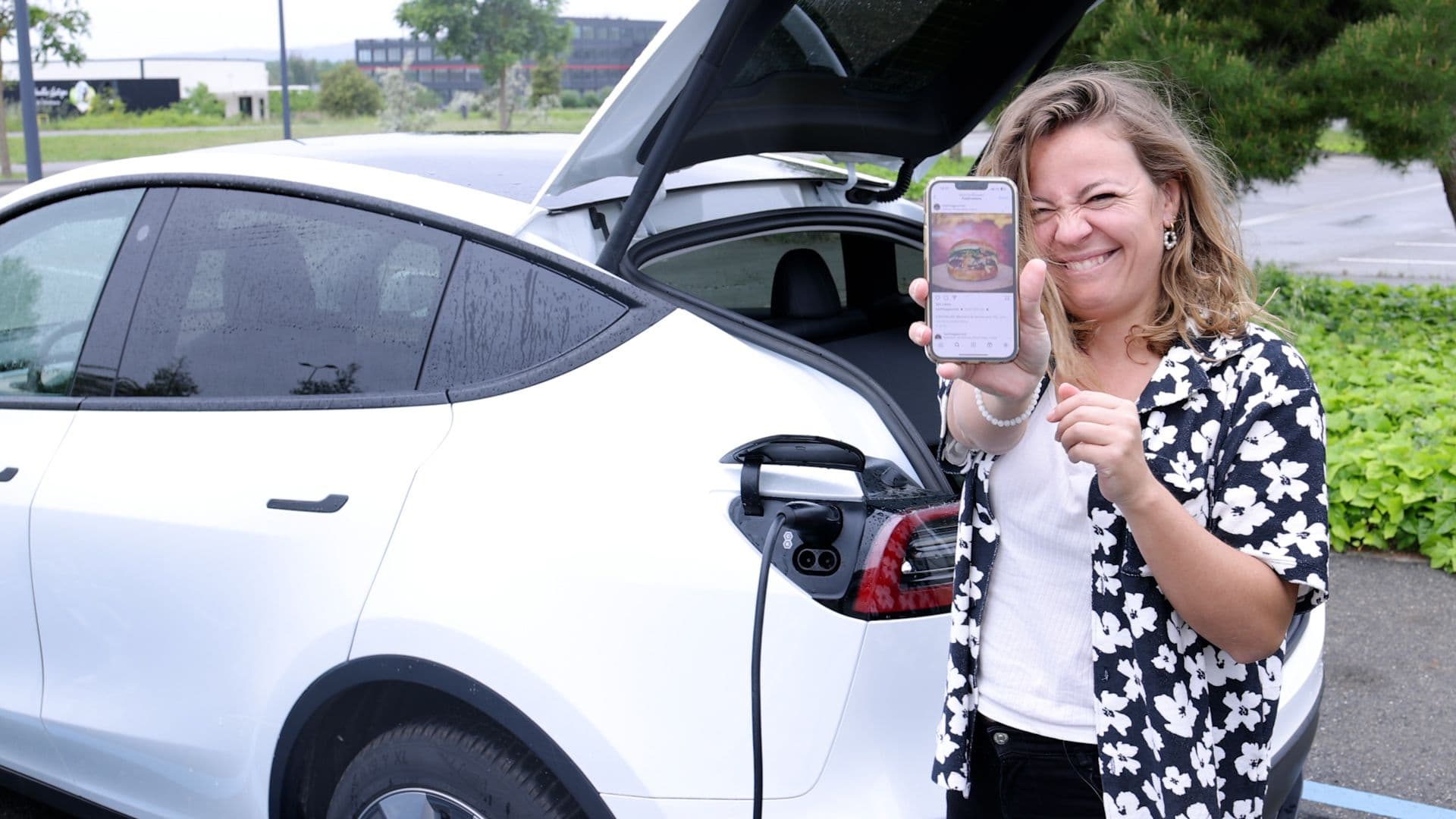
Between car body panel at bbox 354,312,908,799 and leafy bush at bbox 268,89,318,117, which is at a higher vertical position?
leafy bush at bbox 268,89,318,117

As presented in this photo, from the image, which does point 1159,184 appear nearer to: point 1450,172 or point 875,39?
point 875,39

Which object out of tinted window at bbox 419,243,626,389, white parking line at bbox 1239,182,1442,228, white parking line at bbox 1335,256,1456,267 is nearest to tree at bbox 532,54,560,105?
white parking line at bbox 1239,182,1442,228

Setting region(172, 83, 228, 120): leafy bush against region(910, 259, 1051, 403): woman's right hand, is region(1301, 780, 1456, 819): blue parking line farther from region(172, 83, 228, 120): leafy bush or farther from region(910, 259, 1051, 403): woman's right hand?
region(172, 83, 228, 120): leafy bush

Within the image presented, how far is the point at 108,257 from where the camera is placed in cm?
277

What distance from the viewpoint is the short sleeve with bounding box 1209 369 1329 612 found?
53.2 inches

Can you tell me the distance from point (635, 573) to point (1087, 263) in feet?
2.60

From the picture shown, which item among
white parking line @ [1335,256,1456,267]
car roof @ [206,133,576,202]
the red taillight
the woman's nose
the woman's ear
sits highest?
car roof @ [206,133,576,202]

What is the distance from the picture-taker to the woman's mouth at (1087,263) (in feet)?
5.00

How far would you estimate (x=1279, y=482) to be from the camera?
1363 mm

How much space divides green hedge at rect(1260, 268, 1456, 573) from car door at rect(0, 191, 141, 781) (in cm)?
338

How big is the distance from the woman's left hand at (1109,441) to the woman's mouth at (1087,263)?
0.79 ft

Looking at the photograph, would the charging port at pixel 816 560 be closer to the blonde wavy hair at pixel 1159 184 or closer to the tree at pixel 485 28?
the blonde wavy hair at pixel 1159 184

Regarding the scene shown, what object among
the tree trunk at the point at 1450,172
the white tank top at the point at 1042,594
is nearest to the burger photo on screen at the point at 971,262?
the white tank top at the point at 1042,594

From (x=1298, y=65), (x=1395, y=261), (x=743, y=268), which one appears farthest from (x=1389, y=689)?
(x=1395, y=261)
